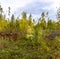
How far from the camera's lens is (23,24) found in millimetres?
15289

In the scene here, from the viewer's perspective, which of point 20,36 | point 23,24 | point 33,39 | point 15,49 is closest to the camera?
point 15,49

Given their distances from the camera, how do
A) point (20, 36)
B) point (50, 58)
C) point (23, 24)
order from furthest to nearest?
point (23, 24)
point (20, 36)
point (50, 58)

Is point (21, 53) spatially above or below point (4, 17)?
below

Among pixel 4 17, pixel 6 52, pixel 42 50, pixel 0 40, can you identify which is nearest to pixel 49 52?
pixel 42 50

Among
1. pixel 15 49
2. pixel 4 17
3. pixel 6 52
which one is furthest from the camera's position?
pixel 4 17

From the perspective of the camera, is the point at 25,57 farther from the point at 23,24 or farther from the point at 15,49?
the point at 23,24

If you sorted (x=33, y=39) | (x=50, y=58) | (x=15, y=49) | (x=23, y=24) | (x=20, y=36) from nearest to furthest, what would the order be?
(x=50, y=58) → (x=15, y=49) → (x=33, y=39) → (x=20, y=36) → (x=23, y=24)

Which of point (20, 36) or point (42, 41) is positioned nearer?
point (42, 41)

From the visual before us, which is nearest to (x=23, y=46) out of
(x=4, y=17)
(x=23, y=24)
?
(x=23, y=24)

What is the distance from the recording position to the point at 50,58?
9.62 metres

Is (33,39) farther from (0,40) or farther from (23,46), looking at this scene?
(0,40)

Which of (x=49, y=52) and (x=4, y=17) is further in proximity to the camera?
(x=4, y=17)

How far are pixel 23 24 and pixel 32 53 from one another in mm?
5317

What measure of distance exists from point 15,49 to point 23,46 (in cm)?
71
